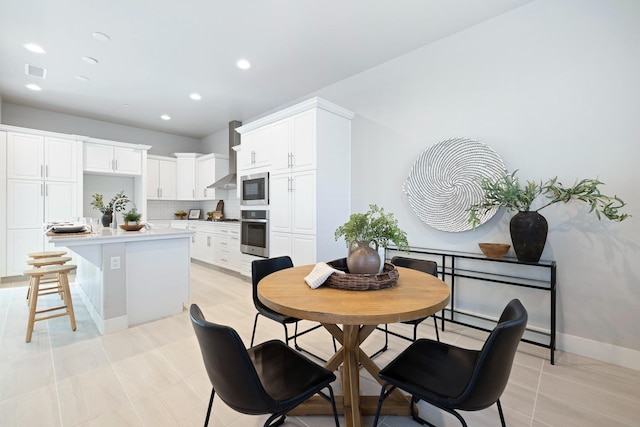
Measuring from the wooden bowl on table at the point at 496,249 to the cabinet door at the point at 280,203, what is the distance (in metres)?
2.25

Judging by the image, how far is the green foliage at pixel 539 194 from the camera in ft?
6.78

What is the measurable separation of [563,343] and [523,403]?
3.34 feet

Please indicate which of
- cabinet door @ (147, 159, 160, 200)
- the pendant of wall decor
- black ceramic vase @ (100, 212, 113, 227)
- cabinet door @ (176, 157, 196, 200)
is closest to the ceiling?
the pendant of wall decor

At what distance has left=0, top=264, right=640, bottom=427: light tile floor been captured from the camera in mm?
1574

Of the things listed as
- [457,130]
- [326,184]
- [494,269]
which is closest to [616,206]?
[494,269]

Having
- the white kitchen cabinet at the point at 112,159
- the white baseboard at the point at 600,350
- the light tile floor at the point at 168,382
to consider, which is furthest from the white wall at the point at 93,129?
the white baseboard at the point at 600,350

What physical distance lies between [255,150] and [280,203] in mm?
1004

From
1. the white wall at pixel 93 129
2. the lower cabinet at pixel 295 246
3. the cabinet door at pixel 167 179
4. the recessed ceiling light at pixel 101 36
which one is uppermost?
the recessed ceiling light at pixel 101 36

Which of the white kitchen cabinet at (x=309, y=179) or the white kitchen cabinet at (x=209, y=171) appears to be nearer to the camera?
the white kitchen cabinet at (x=309, y=179)

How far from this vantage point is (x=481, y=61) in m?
2.73

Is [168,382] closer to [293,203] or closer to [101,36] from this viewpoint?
[293,203]

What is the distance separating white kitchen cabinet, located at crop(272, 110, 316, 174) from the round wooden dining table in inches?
75.4

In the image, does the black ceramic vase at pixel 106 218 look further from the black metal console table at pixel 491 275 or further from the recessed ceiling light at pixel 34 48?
the black metal console table at pixel 491 275

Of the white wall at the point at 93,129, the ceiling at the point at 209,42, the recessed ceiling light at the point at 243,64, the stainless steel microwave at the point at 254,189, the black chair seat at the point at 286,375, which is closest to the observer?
the black chair seat at the point at 286,375
